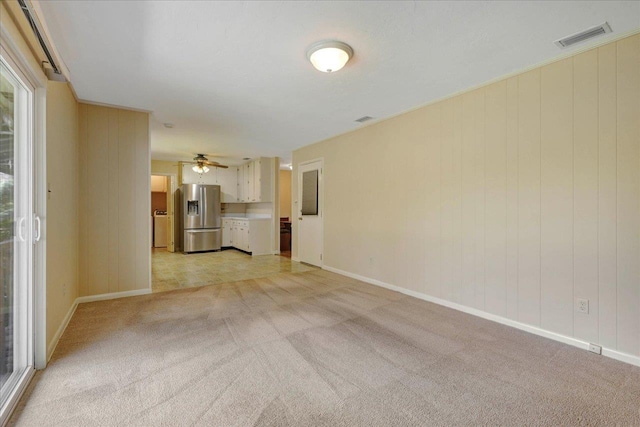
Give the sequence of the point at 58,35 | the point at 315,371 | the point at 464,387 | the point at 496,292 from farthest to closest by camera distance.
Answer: the point at 496,292 < the point at 58,35 < the point at 315,371 < the point at 464,387

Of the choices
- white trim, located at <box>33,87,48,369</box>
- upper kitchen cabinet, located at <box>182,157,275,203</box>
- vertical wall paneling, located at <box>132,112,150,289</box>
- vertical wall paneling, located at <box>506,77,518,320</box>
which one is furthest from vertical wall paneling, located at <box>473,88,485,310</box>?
upper kitchen cabinet, located at <box>182,157,275,203</box>

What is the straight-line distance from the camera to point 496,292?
2877mm

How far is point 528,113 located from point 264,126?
3308 mm

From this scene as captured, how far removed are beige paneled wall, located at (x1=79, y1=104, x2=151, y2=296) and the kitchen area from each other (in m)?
2.30

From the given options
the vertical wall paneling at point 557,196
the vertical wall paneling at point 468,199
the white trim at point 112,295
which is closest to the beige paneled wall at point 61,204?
the white trim at point 112,295

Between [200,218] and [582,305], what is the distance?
23.3ft

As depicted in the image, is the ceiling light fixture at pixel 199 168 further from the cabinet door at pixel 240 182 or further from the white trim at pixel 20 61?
the white trim at pixel 20 61

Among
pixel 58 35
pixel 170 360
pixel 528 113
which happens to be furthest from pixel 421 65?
pixel 170 360

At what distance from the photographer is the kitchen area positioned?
22.4 ft

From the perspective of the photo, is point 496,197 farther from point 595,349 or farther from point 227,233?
point 227,233

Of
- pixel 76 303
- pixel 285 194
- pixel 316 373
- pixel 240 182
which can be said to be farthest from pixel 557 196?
pixel 285 194

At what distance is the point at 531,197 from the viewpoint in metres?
2.63

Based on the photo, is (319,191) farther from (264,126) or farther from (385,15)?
(385,15)

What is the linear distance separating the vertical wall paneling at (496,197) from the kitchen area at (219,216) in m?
3.73
